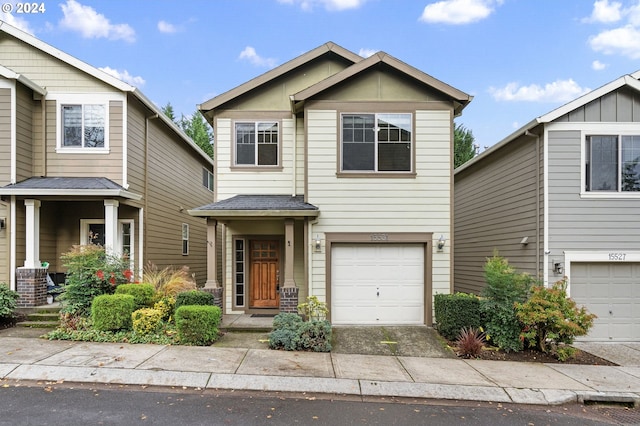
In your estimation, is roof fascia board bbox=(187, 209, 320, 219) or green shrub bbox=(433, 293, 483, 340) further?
roof fascia board bbox=(187, 209, 320, 219)

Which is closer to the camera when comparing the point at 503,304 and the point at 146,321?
the point at 146,321

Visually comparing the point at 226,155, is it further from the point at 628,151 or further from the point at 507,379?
the point at 628,151

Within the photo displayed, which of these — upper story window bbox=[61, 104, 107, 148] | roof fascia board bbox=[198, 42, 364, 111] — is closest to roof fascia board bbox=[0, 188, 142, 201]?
upper story window bbox=[61, 104, 107, 148]

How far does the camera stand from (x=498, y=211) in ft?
39.9

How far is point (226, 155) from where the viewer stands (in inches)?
A: 441

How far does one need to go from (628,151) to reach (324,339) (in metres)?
8.58

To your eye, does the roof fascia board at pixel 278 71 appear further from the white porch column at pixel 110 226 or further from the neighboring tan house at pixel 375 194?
the white porch column at pixel 110 226

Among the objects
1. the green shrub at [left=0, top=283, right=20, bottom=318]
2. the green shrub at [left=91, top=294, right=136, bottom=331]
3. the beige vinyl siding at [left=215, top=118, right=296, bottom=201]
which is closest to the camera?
the green shrub at [left=91, top=294, right=136, bottom=331]

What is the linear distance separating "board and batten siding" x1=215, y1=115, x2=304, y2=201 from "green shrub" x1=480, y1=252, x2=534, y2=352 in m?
5.46

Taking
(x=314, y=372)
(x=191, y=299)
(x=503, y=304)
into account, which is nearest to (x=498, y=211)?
(x=503, y=304)

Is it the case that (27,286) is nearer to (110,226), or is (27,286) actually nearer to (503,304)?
(110,226)

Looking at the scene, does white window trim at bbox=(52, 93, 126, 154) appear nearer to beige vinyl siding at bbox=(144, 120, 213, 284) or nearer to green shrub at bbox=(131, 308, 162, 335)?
beige vinyl siding at bbox=(144, 120, 213, 284)

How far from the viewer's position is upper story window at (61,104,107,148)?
10.8 meters

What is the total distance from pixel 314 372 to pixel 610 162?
8693 millimetres
